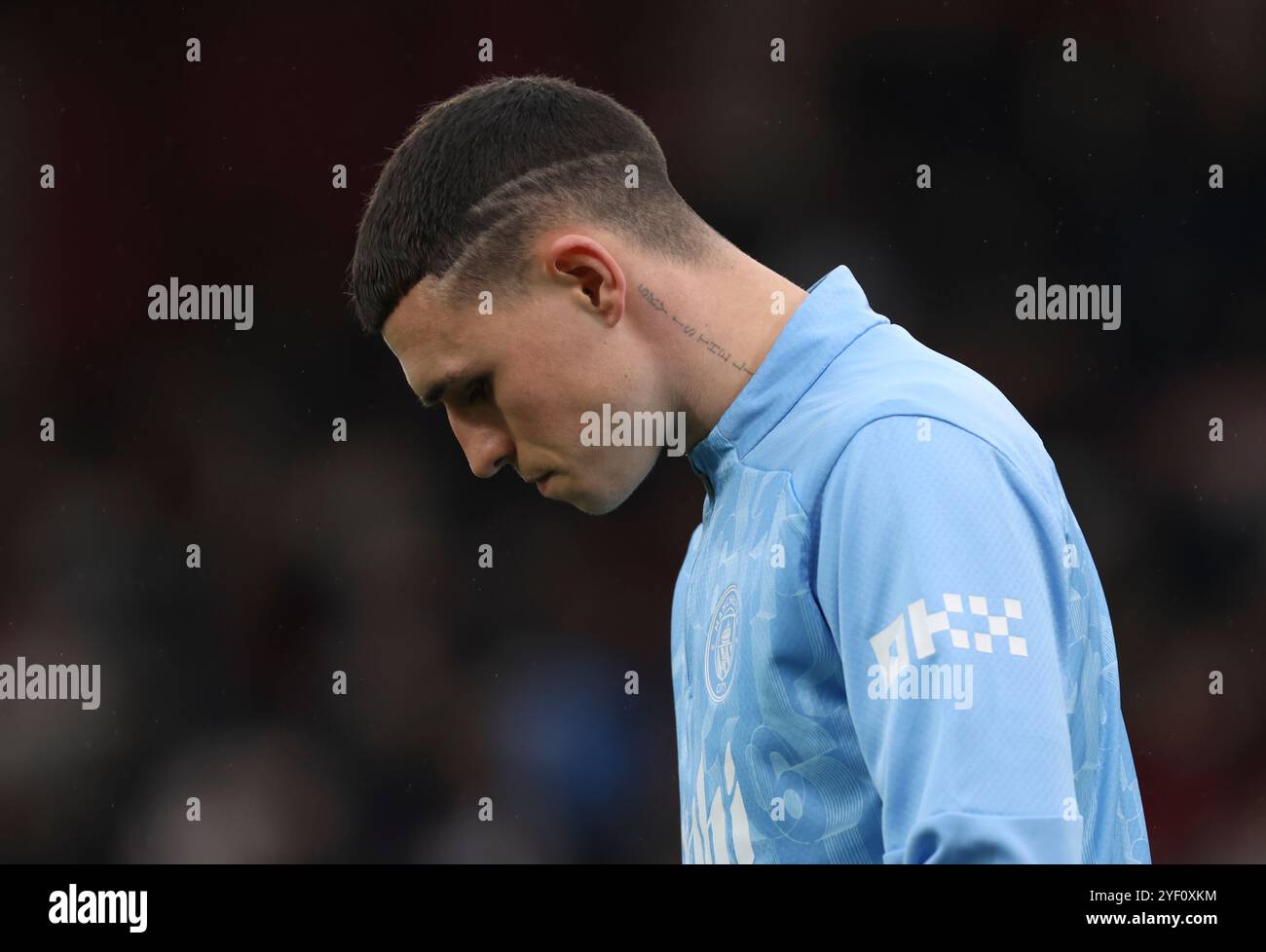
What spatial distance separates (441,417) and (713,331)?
104 inches

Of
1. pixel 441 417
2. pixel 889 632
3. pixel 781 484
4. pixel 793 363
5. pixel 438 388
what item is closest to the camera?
pixel 889 632

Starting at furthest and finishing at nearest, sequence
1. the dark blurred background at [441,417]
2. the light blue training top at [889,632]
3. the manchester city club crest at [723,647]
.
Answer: the dark blurred background at [441,417], the manchester city club crest at [723,647], the light blue training top at [889,632]

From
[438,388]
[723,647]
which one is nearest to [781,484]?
[723,647]

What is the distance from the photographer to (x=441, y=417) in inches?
157

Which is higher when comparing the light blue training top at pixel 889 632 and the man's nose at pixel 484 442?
the man's nose at pixel 484 442

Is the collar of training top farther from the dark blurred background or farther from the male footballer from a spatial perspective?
the dark blurred background

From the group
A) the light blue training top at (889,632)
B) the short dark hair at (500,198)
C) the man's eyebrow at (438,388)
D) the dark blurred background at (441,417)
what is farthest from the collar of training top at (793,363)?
the dark blurred background at (441,417)

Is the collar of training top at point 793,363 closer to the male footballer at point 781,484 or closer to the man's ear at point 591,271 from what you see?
the male footballer at point 781,484

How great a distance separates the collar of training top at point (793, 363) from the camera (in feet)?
4.49

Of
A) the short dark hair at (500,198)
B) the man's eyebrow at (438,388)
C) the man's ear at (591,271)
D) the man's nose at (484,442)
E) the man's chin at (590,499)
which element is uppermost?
the short dark hair at (500,198)

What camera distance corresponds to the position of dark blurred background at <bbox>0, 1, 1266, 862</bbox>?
12.6 feet

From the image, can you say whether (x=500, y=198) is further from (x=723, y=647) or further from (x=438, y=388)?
(x=723, y=647)

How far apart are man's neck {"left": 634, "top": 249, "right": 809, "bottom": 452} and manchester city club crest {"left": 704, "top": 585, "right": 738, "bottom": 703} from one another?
0.21m
